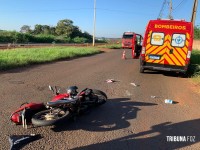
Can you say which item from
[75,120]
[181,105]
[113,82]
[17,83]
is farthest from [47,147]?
[113,82]

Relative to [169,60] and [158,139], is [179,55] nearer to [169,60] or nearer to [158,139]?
[169,60]

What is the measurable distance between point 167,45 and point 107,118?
26.0 ft

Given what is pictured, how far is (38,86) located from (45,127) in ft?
13.0

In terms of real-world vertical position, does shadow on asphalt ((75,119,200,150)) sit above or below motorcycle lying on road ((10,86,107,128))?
below

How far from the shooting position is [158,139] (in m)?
5.00

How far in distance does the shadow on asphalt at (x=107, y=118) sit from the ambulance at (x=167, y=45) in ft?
19.5

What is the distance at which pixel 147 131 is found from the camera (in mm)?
5375

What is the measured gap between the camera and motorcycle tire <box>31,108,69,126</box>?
16.0ft

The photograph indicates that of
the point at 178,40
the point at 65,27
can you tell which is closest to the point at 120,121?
the point at 178,40

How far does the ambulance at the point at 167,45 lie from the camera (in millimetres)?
12656

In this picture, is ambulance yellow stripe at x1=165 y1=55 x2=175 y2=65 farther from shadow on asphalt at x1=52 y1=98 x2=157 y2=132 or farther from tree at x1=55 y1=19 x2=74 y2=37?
tree at x1=55 y1=19 x2=74 y2=37

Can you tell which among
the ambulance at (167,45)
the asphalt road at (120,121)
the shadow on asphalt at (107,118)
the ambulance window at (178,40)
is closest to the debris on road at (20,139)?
the asphalt road at (120,121)

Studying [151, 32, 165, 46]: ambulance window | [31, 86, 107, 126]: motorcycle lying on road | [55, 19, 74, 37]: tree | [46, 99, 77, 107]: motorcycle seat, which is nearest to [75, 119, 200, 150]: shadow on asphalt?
[31, 86, 107, 126]: motorcycle lying on road

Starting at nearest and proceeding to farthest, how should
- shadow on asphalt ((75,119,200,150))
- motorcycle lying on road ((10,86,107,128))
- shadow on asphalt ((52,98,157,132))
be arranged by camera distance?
shadow on asphalt ((75,119,200,150)) → motorcycle lying on road ((10,86,107,128)) → shadow on asphalt ((52,98,157,132))
